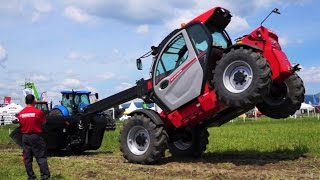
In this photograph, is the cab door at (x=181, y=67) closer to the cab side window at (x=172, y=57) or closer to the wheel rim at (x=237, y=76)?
the cab side window at (x=172, y=57)

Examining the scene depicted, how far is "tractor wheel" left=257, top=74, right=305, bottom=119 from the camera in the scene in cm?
1138

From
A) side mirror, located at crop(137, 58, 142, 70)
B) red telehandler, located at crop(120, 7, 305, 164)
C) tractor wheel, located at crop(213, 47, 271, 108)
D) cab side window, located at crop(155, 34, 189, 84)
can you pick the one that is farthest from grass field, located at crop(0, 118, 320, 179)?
side mirror, located at crop(137, 58, 142, 70)

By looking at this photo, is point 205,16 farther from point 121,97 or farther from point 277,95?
point 121,97

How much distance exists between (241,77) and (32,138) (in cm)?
445

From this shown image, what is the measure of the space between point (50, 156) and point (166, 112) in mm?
4894

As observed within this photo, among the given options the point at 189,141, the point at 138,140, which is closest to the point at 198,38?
the point at 138,140

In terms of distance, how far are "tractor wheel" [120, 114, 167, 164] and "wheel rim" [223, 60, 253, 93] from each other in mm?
2342

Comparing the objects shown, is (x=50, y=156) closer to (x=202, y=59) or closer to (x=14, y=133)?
(x=14, y=133)

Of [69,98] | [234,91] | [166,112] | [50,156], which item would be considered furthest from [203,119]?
[69,98]

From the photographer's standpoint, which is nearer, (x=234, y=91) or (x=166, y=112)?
(x=234, y=91)

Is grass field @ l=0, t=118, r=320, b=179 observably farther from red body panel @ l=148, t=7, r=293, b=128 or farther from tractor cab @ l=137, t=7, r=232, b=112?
tractor cab @ l=137, t=7, r=232, b=112

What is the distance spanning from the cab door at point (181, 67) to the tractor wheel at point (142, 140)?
668 mm

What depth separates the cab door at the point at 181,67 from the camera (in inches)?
443

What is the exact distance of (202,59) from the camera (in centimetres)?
1115
